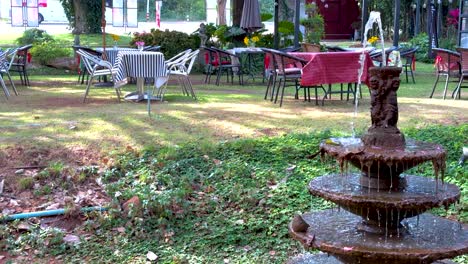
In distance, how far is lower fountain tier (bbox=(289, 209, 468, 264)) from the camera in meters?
3.05

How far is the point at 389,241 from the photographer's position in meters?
3.21

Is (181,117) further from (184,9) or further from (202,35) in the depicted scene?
(184,9)

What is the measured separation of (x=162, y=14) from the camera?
28.1 meters

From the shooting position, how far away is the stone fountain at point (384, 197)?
306 cm

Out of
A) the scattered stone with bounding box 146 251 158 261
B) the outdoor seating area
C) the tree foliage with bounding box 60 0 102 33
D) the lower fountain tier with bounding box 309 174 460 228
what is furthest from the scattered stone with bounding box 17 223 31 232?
the tree foliage with bounding box 60 0 102 33

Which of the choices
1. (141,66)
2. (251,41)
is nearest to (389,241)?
(141,66)

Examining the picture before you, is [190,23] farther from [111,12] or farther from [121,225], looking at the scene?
[121,225]

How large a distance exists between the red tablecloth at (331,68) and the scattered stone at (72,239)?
463cm

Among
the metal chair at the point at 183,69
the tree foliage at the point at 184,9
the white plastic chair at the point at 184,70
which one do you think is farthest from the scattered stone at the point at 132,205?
the tree foliage at the point at 184,9

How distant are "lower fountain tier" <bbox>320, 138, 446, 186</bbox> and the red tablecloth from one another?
553 centimetres

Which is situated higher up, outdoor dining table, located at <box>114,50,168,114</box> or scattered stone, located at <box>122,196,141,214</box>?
outdoor dining table, located at <box>114,50,168,114</box>

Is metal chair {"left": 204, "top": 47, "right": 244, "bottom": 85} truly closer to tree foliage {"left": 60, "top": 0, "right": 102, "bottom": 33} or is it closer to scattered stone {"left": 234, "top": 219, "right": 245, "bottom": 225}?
scattered stone {"left": 234, "top": 219, "right": 245, "bottom": 225}

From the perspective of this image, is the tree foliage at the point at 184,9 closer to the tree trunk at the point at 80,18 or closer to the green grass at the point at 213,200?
the tree trunk at the point at 80,18

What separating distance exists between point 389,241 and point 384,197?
0.24m
